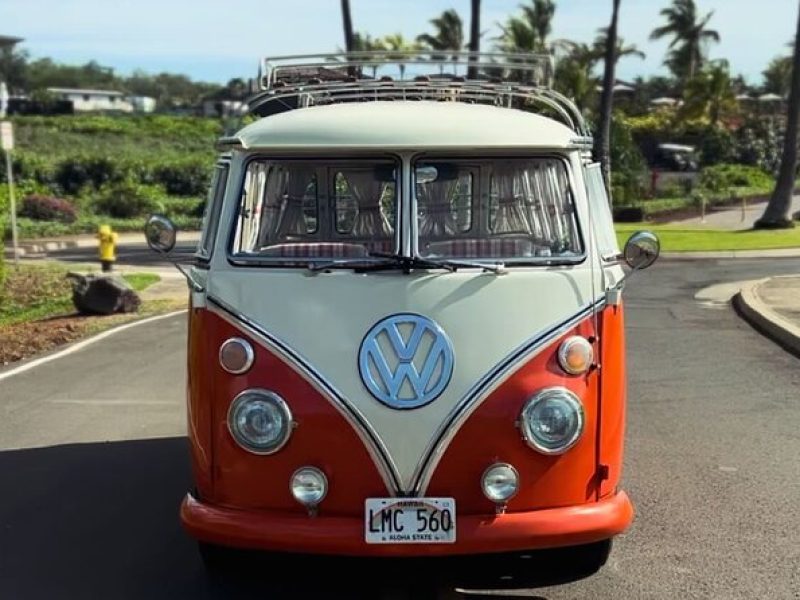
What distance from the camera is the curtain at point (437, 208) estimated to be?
4.88m

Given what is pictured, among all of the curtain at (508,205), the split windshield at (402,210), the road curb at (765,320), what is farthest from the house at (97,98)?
the curtain at (508,205)

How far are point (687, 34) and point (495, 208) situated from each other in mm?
69821

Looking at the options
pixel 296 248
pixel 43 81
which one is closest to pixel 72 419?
pixel 296 248

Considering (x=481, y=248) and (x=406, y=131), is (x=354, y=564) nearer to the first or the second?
(x=481, y=248)

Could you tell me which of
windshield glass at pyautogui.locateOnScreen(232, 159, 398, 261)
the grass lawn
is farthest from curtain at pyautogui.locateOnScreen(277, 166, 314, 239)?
the grass lawn

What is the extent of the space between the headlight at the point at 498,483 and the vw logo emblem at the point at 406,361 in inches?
15.0

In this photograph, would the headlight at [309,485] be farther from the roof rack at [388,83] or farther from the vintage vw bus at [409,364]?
the roof rack at [388,83]

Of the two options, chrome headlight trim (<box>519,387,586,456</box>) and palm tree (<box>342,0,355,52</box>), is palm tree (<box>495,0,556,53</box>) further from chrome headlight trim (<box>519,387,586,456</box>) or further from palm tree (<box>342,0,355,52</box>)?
chrome headlight trim (<box>519,387,586,456</box>)

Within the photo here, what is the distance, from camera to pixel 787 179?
86.9 ft

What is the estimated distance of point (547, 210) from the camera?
5.04m

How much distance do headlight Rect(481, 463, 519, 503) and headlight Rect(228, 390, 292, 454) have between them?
81 centimetres

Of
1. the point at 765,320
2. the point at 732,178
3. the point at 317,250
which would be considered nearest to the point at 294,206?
the point at 317,250

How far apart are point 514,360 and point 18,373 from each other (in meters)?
7.42

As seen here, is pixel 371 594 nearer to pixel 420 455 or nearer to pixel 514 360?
pixel 420 455
